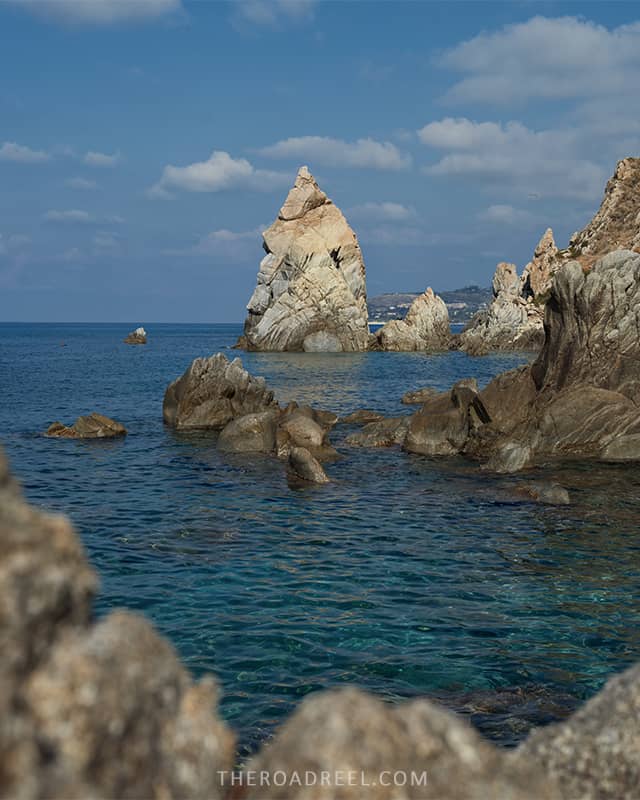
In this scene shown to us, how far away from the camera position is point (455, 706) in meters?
11.8

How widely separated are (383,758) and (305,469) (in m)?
25.1

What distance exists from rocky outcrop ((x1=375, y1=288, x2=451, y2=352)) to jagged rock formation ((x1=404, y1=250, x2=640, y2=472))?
100.0m

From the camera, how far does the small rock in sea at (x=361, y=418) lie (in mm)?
44906

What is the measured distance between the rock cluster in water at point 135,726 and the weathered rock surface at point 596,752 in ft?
4.62

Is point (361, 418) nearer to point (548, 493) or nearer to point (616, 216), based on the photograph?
point (548, 493)

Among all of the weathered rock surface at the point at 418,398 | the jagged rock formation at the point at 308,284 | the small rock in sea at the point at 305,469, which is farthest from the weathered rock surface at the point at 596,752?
the jagged rock formation at the point at 308,284

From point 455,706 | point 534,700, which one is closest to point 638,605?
point 534,700

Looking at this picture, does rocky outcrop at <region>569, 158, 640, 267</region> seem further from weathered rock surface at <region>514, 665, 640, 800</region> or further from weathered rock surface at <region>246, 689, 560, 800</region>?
weathered rock surface at <region>246, 689, 560, 800</region>

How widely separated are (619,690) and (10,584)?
15.5ft

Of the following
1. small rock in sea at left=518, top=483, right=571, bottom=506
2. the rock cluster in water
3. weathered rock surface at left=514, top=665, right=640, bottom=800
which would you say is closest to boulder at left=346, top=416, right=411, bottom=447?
small rock in sea at left=518, top=483, right=571, bottom=506

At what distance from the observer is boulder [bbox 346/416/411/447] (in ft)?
121

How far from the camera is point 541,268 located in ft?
524

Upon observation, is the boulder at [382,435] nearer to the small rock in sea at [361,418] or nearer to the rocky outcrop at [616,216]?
the small rock in sea at [361,418]

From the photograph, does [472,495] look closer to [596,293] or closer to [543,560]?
[543,560]
